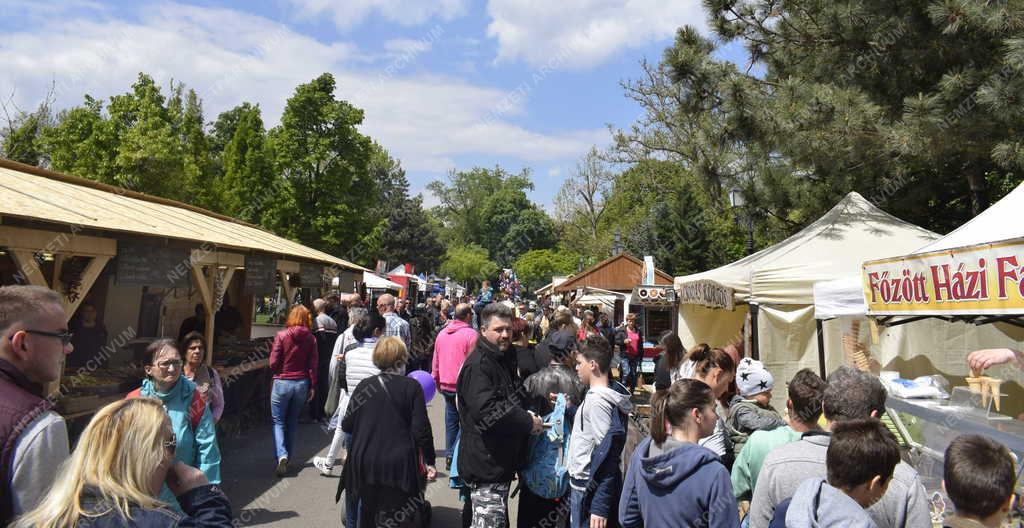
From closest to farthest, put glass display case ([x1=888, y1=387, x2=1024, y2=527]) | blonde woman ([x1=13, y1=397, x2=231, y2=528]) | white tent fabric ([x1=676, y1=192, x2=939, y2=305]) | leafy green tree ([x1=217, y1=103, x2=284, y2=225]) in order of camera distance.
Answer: blonde woman ([x1=13, y1=397, x2=231, y2=528])
glass display case ([x1=888, y1=387, x2=1024, y2=527])
white tent fabric ([x1=676, y1=192, x2=939, y2=305])
leafy green tree ([x1=217, y1=103, x2=284, y2=225])

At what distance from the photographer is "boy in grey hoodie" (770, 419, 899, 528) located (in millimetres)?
2221

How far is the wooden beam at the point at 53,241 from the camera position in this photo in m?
5.27

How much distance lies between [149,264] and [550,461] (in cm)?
507

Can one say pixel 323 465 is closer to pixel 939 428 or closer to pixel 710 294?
pixel 939 428

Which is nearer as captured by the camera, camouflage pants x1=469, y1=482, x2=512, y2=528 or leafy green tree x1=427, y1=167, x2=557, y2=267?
camouflage pants x1=469, y1=482, x2=512, y2=528

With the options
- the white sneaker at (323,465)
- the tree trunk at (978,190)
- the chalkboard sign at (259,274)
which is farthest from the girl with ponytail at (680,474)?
the tree trunk at (978,190)

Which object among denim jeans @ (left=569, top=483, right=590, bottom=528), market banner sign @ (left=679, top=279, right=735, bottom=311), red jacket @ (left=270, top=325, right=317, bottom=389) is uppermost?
market banner sign @ (left=679, top=279, right=735, bottom=311)

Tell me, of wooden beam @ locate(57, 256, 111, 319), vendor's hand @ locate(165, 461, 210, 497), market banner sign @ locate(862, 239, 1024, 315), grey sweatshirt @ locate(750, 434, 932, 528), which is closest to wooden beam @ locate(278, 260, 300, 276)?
wooden beam @ locate(57, 256, 111, 319)

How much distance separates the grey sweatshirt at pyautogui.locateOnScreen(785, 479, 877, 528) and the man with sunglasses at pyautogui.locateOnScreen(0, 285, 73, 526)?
2436 mm

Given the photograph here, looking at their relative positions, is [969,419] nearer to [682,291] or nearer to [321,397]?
[682,291]

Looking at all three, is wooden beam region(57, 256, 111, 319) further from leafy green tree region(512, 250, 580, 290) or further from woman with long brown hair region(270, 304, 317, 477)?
leafy green tree region(512, 250, 580, 290)

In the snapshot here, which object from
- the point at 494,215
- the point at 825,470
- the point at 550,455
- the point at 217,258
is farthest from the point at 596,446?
the point at 494,215

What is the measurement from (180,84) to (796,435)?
135 feet

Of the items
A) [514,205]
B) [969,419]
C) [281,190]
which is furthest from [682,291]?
[514,205]
